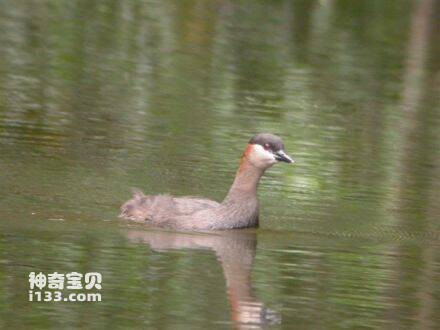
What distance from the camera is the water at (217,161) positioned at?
42.2 feet

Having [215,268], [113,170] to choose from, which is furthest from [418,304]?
[113,170]

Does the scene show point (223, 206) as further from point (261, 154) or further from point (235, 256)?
point (235, 256)

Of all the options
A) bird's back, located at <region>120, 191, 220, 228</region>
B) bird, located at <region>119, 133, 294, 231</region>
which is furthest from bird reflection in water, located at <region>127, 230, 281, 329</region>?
bird's back, located at <region>120, 191, 220, 228</region>

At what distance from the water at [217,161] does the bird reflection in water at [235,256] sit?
0.03 meters

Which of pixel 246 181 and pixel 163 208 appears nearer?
pixel 163 208

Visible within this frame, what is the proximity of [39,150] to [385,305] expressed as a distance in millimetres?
7152

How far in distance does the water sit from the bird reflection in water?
3 cm

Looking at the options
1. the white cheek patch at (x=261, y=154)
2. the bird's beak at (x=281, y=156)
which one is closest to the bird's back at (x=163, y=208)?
the white cheek patch at (x=261, y=154)

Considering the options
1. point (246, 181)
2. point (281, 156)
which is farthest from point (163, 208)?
point (281, 156)

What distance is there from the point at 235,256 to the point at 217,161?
4.54 metres

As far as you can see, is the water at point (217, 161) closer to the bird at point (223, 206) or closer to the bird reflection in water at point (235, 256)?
the bird reflection in water at point (235, 256)

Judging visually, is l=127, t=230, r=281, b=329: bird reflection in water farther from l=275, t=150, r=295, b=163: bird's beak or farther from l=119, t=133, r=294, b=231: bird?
l=275, t=150, r=295, b=163: bird's beak

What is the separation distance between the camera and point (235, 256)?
579 inches

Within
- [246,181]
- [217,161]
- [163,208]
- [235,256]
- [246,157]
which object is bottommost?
[235,256]
